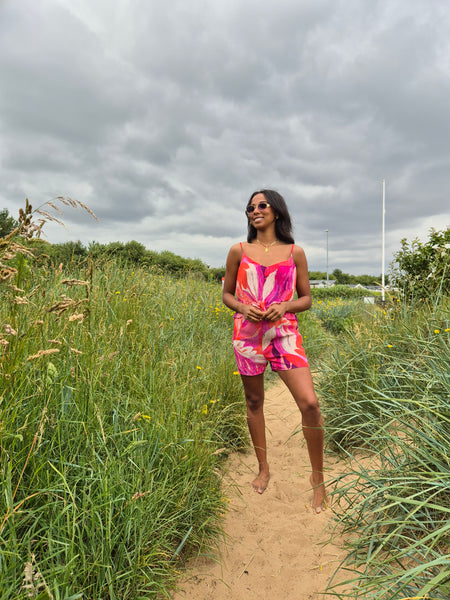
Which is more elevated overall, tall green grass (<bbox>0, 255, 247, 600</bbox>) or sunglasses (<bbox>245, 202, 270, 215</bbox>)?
sunglasses (<bbox>245, 202, 270, 215</bbox>)

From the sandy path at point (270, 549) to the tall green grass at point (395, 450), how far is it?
0.62 ft

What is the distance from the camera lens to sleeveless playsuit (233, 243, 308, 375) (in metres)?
2.88

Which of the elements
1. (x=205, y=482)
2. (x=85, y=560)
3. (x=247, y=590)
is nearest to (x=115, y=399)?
(x=205, y=482)

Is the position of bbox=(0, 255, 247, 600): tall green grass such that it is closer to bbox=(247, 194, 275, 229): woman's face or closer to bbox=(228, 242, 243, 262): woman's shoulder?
bbox=(228, 242, 243, 262): woman's shoulder

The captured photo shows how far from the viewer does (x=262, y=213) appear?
314 cm

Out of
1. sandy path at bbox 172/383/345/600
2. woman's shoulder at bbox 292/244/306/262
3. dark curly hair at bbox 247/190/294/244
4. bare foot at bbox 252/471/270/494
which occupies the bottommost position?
sandy path at bbox 172/383/345/600

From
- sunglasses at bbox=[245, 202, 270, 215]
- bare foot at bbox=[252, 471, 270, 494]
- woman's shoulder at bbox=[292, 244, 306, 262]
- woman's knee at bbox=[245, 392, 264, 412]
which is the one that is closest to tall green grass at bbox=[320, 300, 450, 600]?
bare foot at bbox=[252, 471, 270, 494]

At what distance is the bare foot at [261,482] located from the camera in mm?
3078

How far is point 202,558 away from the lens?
2223 mm

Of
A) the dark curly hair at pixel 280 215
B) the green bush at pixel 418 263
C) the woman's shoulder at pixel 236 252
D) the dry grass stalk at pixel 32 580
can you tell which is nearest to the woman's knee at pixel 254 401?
the woman's shoulder at pixel 236 252

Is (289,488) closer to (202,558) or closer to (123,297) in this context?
(202,558)

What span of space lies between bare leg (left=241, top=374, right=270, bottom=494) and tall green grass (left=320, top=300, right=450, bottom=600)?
634 millimetres

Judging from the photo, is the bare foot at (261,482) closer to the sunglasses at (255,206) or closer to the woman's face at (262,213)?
the woman's face at (262,213)

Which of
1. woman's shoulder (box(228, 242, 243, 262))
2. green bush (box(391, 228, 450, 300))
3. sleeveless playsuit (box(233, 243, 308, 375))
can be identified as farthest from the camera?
green bush (box(391, 228, 450, 300))
